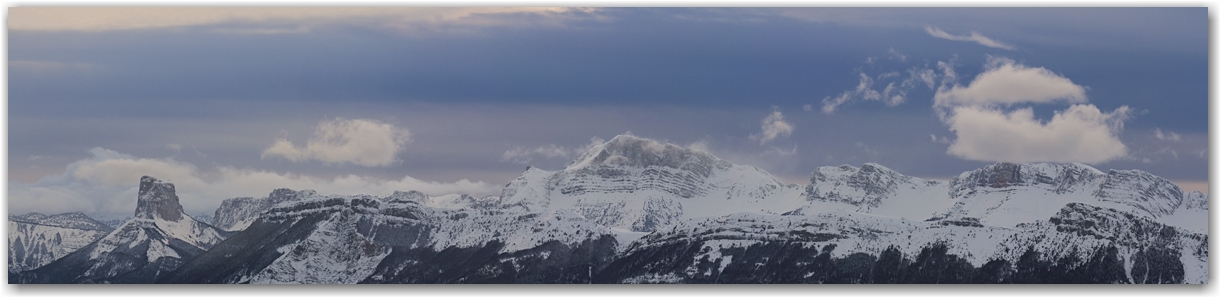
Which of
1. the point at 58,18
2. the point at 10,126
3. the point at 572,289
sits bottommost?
the point at 572,289

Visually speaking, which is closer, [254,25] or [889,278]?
[254,25]

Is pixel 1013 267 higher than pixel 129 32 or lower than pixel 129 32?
lower

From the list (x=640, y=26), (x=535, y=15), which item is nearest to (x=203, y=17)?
(x=535, y=15)

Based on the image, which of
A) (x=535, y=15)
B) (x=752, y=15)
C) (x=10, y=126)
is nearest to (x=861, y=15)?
(x=752, y=15)

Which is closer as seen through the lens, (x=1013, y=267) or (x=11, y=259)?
(x=11, y=259)

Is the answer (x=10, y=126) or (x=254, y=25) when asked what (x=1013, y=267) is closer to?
(x=254, y=25)

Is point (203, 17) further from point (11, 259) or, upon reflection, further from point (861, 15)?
point (861, 15)

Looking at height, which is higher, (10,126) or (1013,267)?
(10,126)

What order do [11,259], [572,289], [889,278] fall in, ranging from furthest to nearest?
[889,278]
[11,259]
[572,289]

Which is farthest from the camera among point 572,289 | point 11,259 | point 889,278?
point 889,278
